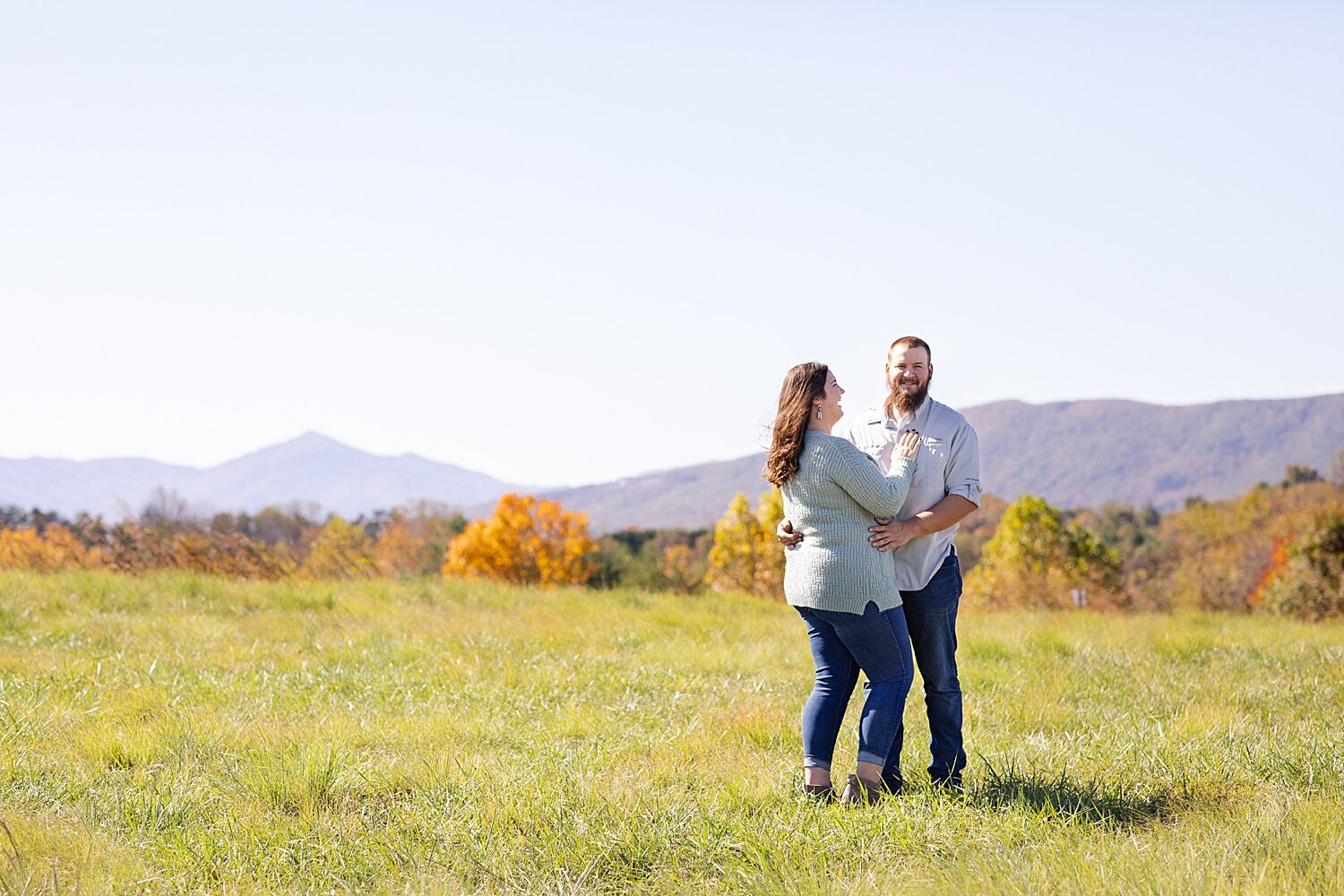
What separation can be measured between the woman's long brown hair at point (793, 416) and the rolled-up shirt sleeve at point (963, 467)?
2.14ft

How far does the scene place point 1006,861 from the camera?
3.03 metres

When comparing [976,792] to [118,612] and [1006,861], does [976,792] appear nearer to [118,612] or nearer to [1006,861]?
[1006,861]

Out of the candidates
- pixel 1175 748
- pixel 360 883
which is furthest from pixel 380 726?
pixel 1175 748

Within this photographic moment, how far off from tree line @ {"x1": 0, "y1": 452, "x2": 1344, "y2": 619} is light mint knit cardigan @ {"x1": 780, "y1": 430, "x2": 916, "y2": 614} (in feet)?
32.0

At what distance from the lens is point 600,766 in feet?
14.5

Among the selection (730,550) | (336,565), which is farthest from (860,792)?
(730,550)

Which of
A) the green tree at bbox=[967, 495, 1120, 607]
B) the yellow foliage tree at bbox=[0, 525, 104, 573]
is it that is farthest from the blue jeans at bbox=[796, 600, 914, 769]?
the green tree at bbox=[967, 495, 1120, 607]

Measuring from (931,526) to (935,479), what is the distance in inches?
8.4

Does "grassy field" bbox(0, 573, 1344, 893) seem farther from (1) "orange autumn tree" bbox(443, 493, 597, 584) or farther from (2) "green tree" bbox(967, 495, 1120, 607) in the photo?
(1) "orange autumn tree" bbox(443, 493, 597, 584)

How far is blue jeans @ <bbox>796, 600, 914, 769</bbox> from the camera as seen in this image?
390cm

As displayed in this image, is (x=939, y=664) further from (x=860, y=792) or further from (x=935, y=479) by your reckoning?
(x=935, y=479)

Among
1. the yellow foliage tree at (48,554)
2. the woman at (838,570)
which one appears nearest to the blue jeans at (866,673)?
the woman at (838,570)

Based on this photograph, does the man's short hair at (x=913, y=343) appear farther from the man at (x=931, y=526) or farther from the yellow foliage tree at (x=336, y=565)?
the yellow foliage tree at (x=336, y=565)

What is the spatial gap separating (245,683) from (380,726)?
4.68 ft
